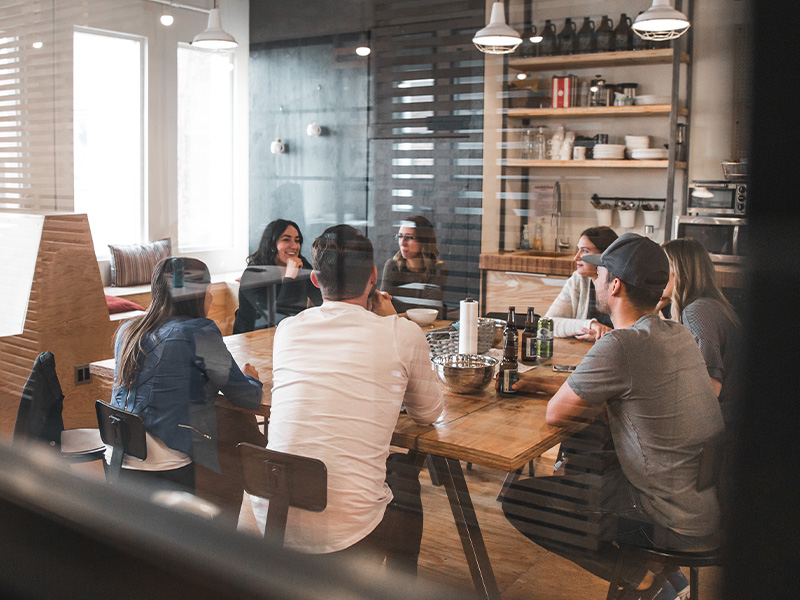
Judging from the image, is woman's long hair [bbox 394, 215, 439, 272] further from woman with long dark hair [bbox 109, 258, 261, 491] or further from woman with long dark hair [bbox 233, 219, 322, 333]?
woman with long dark hair [bbox 109, 258, 261, 491]

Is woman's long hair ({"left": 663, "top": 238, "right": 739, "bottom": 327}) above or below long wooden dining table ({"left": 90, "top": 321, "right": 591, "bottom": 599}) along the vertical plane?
above

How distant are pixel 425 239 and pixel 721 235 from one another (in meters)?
0.25

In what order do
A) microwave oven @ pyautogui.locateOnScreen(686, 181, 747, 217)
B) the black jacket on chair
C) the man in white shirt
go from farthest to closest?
the black jacket on chair < the man in white shirt < microwave oven @ pyautogui.locateOnScreen(686, 181, 747, 217)

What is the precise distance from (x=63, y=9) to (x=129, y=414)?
48 cm

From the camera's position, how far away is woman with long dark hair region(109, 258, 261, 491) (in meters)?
0.65

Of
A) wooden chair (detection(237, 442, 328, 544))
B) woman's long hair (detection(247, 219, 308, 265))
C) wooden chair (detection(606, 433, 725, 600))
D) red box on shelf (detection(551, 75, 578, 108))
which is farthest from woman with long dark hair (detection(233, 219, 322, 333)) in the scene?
wooden chair (detection(606, 433, 725, 600))

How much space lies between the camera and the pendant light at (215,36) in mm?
599

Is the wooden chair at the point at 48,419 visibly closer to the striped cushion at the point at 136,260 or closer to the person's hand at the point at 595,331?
the striped cushion at the point at 136,260

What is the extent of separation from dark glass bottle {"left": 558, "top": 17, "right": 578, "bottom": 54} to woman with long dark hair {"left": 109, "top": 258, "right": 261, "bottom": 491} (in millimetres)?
359

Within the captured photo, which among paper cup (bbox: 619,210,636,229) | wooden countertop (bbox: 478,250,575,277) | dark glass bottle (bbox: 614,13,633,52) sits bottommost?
wooden countertop (bbox: 478,250,575,277)

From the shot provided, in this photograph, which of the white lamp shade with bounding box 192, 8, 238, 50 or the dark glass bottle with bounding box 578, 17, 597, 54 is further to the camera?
the white lamp shade with bounding box 192, 8, 238, 50

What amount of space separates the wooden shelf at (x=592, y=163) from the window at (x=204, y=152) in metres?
0.27

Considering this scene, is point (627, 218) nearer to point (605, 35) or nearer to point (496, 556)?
point (605, 35)

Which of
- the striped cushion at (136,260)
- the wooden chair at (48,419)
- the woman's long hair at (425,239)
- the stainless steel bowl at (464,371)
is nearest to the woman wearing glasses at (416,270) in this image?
the woman's long hair at (425,239)
